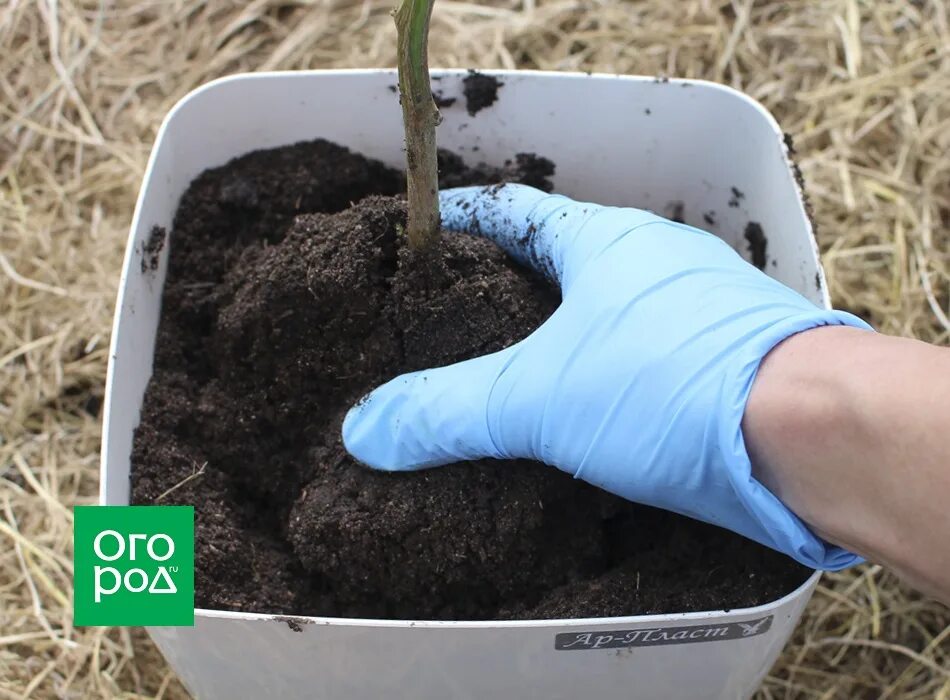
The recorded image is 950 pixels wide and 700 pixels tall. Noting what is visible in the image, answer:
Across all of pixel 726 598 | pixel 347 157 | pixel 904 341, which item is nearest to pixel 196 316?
pixel 347 157

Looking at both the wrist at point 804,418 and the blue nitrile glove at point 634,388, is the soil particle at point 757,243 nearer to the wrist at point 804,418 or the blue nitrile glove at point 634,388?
the blue nitrile glove at point 634,388

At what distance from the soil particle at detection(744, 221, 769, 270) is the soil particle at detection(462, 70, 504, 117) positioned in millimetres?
380

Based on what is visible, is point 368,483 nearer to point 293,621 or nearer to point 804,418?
point 293,621

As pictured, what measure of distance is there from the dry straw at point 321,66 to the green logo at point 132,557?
31cm

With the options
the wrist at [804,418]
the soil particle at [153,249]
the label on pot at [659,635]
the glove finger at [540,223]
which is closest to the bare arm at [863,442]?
the wrist at [804,418]

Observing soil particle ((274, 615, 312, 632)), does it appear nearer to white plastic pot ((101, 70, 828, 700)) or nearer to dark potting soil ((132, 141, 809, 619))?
white plastic pot ((101, 70, 828, 700))

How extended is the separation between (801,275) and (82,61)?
4.56 feet

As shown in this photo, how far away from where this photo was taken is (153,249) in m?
1.14

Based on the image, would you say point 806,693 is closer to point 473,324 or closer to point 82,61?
point 473,324

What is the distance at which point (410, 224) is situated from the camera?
3.14 feet

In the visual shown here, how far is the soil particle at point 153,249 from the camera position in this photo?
1115 millimetres

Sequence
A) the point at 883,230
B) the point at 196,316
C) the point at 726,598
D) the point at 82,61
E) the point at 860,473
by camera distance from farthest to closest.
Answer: the point at 82,61 < the point at 883,230 < the point at 196,316 < the point at 726,598 < the point at 860,473

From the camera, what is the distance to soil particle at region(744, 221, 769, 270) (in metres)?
1.20

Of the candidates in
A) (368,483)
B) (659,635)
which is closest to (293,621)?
(368,483)
